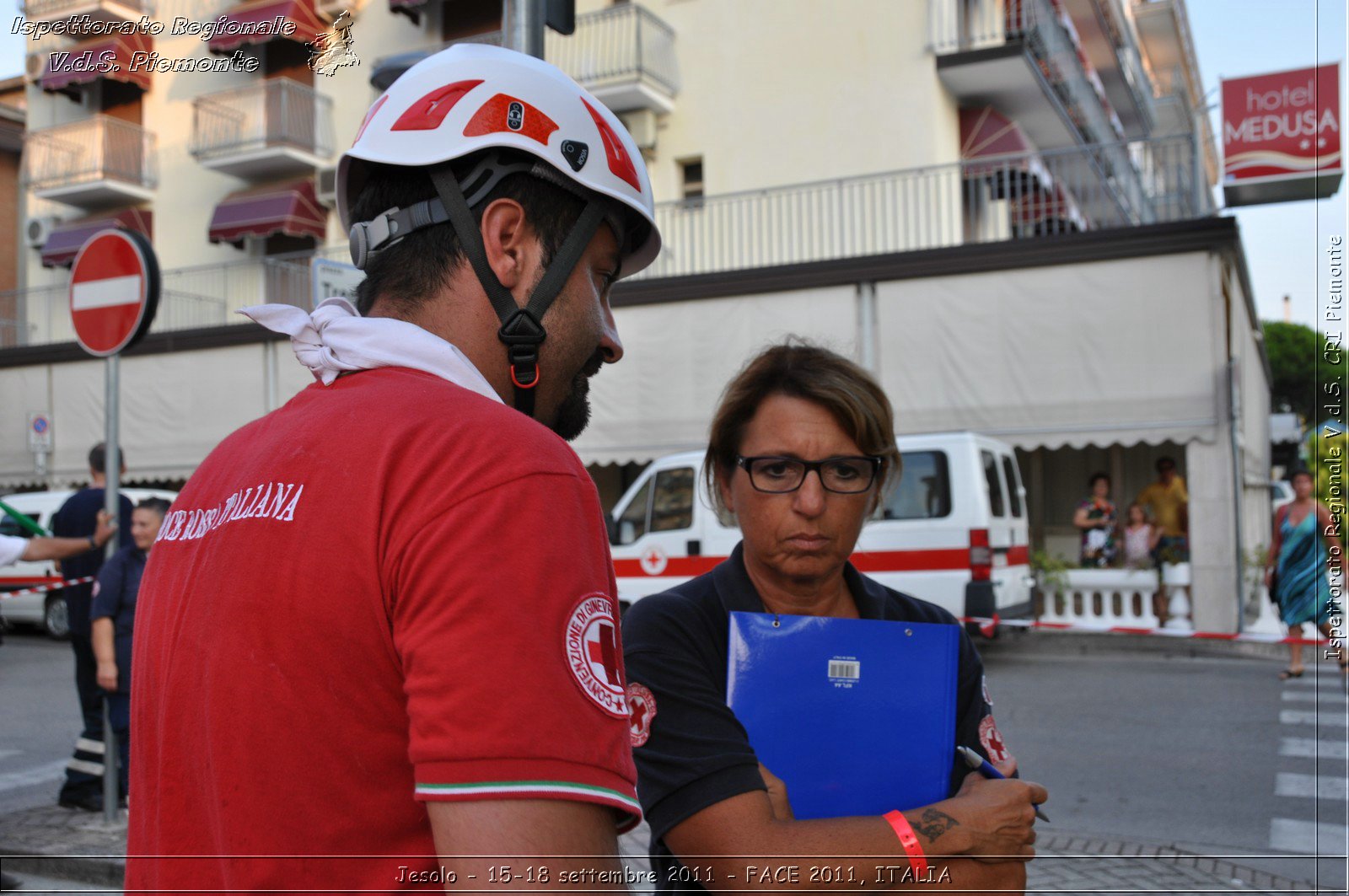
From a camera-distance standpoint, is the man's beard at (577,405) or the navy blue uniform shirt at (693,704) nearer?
the man's beard at (577,405)

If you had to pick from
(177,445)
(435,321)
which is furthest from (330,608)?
(177,445)

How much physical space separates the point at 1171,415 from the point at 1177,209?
2.91m

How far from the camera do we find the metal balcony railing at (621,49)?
1758cm

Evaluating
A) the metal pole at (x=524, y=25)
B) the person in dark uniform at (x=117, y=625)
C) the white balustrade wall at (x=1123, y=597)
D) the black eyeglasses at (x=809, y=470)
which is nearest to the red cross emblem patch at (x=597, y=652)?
the black eyeglasses at (x=809, y=470)

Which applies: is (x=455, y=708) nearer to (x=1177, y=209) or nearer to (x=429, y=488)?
(x=429, y=488)

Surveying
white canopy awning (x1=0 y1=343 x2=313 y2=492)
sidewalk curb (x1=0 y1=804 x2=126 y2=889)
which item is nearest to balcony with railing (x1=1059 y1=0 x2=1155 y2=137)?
white canopy awning (x1=0 y1=343 x2=313 y2=492)

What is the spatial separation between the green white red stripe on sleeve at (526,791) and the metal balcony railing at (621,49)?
1750cm

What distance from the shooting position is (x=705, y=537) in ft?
38.4

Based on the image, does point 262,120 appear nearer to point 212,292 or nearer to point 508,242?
point 212,292

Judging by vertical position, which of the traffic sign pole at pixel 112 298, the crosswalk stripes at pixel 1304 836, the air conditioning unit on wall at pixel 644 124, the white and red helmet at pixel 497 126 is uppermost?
the air conditioning unit on wall at pixel 644 124

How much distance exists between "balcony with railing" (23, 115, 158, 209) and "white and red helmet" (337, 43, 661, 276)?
77.1 ft

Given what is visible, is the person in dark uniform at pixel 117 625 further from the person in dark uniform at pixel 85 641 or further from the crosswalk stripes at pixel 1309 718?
the crosswalk stripes at pixel 1309 718

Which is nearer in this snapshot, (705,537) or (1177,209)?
(705,537)

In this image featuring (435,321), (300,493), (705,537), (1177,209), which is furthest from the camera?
(1177,209)
